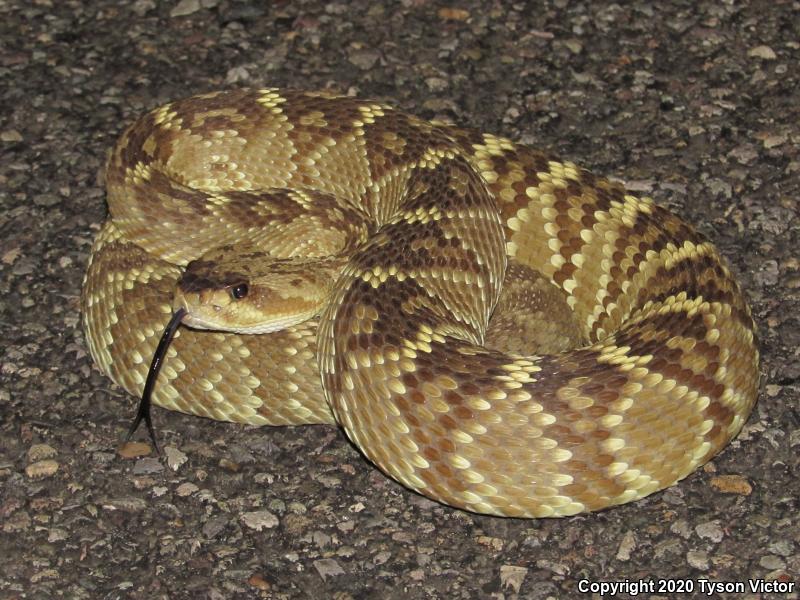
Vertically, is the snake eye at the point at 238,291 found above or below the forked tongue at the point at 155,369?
above

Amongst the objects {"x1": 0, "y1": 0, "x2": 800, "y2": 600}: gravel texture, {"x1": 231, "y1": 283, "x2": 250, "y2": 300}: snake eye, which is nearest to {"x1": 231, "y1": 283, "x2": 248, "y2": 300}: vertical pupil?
{"x1": 231, "y1": 283, "x2": 250, "y2": 300}: snake eye

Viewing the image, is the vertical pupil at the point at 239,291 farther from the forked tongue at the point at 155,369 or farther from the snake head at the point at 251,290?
the forked tongue at the point at 155,369

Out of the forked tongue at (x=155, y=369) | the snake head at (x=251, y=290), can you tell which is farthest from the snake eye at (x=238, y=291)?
the forked tongue at (x=155, y=369)

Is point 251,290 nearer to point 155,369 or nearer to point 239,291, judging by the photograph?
point 239,291

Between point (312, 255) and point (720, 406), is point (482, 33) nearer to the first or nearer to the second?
point (312, 255)

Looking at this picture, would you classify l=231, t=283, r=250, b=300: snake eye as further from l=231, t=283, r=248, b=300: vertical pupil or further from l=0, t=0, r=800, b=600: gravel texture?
l=0, t=0, r=800, b=600: gravel texture

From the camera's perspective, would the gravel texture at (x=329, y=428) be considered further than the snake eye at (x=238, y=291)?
No

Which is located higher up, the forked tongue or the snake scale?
the snake scale

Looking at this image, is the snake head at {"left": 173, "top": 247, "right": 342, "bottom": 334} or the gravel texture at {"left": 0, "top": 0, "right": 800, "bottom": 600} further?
the snake head at {"left": 173, "top": 247, "right": 342, "bottom": 334}
